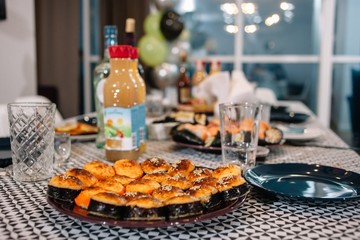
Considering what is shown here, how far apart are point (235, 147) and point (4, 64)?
3.32 m

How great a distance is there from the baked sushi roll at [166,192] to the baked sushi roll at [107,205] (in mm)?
58

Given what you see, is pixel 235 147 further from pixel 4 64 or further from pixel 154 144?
pixel 4 64

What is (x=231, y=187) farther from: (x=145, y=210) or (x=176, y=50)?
(x=176, y=50)

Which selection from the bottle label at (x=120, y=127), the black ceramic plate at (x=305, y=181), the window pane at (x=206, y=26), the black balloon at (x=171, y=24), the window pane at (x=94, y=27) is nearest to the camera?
the black ceramic plate at (x=305, y=181)

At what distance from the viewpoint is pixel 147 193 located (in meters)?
0.72

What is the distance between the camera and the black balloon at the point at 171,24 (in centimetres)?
422

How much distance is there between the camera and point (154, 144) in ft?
4.69

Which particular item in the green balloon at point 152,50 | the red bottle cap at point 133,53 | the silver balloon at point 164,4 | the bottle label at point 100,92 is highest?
the silver balloon at point 164,4

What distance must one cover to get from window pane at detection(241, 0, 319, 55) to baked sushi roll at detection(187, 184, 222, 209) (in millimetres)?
4032

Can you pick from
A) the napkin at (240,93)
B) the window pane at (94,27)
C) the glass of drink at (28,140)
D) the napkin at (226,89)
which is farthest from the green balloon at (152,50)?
the glass of drink at (28,140)

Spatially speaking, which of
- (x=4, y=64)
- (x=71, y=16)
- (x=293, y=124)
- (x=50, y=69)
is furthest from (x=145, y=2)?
(x=293, y=124)

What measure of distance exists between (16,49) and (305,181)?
3547 millimetres

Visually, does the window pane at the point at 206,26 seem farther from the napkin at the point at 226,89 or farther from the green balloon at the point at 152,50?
the napkin at the point at 226,89

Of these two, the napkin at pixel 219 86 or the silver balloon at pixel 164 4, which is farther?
the silver balloon at pixel 164 4
